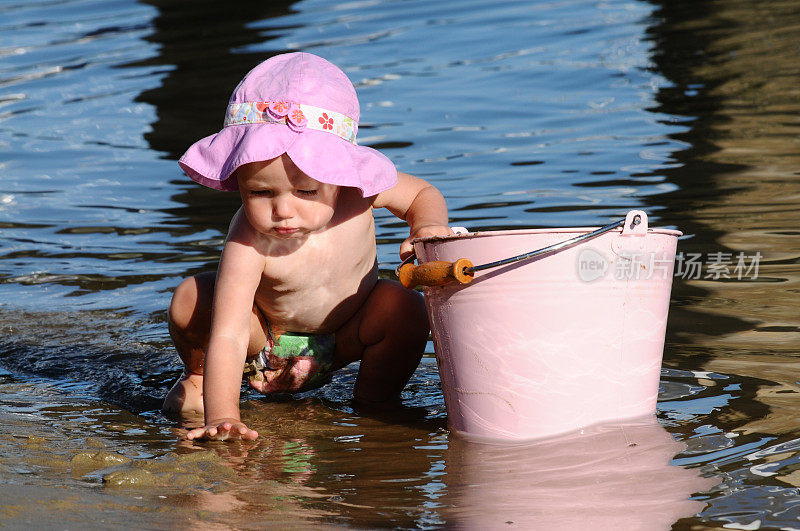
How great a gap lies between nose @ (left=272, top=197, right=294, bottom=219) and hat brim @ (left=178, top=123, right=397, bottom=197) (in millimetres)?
112

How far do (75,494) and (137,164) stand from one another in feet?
17.0

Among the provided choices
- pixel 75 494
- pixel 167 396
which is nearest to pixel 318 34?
pixel 167 396

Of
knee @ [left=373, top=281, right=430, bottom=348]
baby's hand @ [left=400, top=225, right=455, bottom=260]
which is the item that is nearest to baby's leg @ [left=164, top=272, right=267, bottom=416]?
knee @ [left=373, top=281, right=430, bottom=348]

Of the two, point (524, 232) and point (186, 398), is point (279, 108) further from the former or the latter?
point (186, 398)

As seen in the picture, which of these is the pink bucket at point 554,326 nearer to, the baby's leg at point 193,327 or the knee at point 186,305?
the baby's leg at point 193,327

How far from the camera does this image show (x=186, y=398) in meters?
3.07

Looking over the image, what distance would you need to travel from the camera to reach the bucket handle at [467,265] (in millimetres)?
2383

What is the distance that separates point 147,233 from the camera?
17.6ft

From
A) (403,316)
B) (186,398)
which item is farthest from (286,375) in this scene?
(403,316)

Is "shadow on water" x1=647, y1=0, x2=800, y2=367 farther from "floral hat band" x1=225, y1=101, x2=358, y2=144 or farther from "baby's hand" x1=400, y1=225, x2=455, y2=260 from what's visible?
"floral hat band" x1=225, y1=101, x2=358, y2=144

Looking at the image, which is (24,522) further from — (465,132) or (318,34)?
(318,34)

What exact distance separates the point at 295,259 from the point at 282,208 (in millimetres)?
274

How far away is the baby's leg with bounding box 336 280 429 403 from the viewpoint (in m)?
3.05

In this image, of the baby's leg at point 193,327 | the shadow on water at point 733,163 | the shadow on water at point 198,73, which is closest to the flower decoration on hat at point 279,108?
the baby's leg at point 193,327
